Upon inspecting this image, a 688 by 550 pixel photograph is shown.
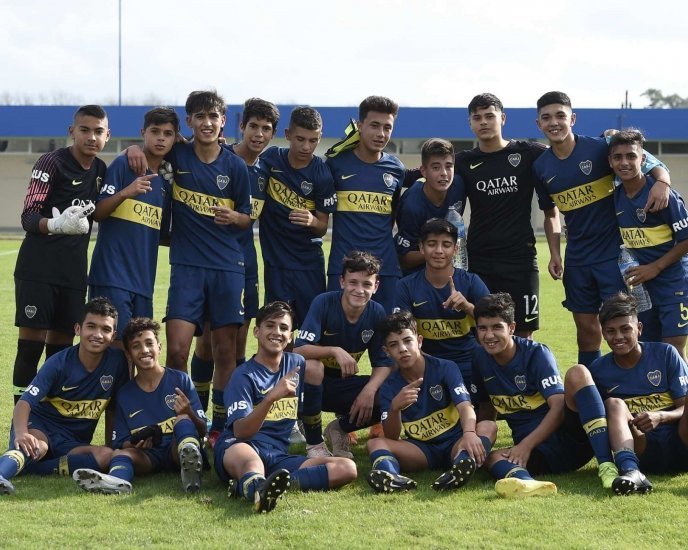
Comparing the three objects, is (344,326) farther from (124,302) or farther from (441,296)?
(124,302)

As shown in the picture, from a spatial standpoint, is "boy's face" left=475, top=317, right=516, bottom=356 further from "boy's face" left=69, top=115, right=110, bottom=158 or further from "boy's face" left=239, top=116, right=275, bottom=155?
"boy's face" left=69, top=115, right=110, bottom=158

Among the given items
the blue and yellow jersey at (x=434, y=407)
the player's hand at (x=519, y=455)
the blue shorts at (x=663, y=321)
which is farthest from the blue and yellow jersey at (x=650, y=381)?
the blue and yellow jersey at (x=434, y=407)

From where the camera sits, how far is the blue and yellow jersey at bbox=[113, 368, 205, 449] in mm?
4977

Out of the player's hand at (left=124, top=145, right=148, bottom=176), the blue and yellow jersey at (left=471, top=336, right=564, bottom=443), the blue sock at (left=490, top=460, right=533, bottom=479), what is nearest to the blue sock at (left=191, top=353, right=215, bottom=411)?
the player's hand at (left=124, top=145, right=148, bottom=176)

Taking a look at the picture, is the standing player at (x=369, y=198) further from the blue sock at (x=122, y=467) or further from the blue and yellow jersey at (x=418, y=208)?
the blue sock at (x=122, y=467)

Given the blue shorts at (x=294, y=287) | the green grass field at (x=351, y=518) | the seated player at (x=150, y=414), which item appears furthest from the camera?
the blue shorts at (x=294, y=287)

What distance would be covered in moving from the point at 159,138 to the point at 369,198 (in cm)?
137

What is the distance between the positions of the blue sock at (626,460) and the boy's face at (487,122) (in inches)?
90.7

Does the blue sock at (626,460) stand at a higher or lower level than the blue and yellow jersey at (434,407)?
lower

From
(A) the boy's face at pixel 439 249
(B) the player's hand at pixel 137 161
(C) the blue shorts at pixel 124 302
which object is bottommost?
(C) the blue shorts at pixel 124 302

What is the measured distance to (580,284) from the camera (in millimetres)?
5848

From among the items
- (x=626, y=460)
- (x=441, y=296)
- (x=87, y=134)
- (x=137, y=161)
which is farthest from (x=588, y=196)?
(x=87, y=134)

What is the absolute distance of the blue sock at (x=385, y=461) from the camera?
460 centimetres

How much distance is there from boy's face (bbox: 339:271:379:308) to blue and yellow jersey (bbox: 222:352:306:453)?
2.09ft
